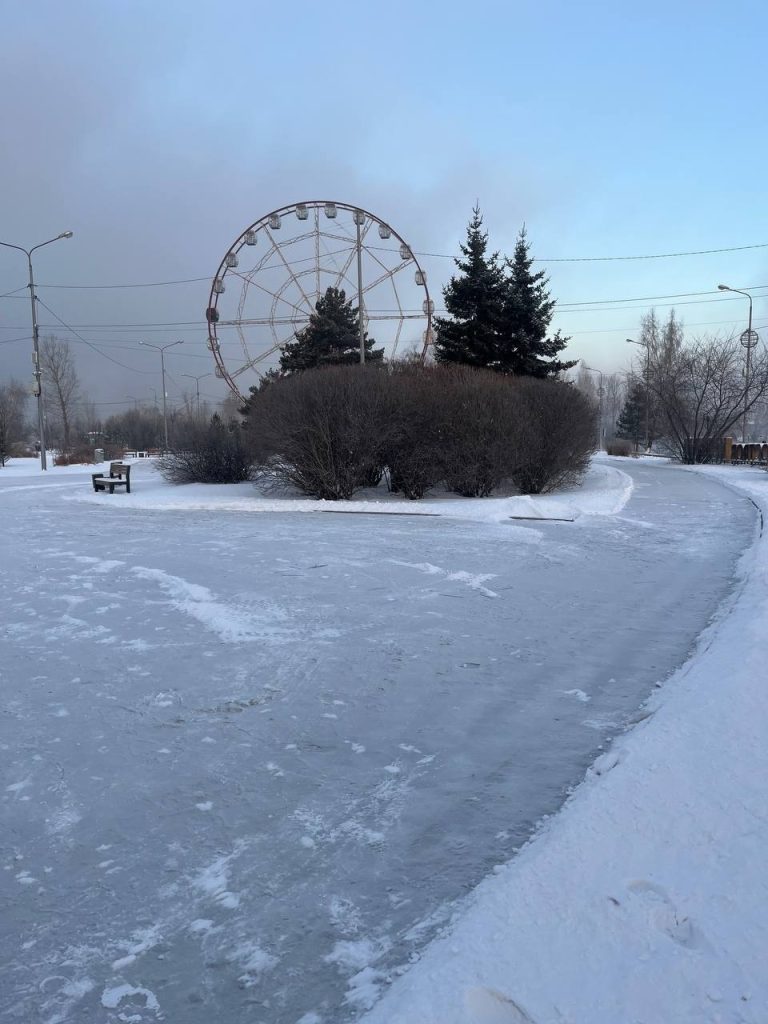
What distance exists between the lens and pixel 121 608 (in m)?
7.45

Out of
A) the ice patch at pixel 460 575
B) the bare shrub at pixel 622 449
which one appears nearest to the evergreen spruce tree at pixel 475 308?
the ice patch at pixel 460 575

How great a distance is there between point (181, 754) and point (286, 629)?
2508 millimetres

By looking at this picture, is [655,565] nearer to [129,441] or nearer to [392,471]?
[392,471]

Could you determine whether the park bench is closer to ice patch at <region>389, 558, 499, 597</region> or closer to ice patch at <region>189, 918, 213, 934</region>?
ice patch at <region>389, 558, 499, 597</region>


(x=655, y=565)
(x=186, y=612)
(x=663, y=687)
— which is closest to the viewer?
(x=663, y=687)

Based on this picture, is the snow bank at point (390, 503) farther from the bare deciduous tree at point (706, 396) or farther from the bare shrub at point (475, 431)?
the bare deciduous tree at point (706, 396)

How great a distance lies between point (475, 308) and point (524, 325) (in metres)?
2.17

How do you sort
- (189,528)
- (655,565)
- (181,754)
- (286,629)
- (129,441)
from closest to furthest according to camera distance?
(181,754) → (286,629) → (655,565) → (189,528) → (129,441)

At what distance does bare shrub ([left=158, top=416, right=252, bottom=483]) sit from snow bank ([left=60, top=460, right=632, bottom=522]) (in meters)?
1.61

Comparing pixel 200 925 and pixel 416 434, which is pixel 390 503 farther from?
pixel 200 925

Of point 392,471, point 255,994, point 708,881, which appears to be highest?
point 392,471

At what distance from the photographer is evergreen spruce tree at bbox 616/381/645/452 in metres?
67.4

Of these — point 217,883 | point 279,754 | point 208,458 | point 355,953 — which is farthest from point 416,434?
point 355,953

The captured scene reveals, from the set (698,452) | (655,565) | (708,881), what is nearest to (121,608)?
(708,881)
